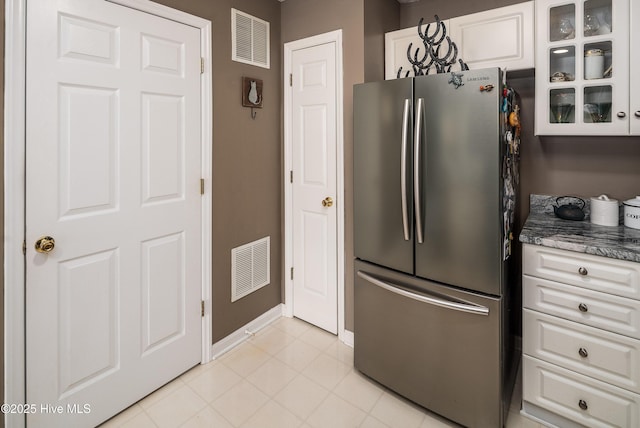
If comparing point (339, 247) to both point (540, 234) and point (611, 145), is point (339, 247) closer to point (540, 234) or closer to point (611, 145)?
point (540, 234)

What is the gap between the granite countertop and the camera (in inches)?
58.9

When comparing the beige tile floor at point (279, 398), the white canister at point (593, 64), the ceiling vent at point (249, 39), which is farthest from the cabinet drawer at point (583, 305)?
the ceiling vent at point (249, 39)

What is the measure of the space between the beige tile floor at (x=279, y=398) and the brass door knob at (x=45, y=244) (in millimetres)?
975

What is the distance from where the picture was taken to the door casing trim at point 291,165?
245 centimetres

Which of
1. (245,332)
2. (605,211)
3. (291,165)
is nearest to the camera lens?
(605,211)

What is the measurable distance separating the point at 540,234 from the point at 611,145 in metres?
0.83

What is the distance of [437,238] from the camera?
1.77 meters

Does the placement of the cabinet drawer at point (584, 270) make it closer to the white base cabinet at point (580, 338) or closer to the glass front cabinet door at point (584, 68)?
the white base cabinet at point (580, 338)

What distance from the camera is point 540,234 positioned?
5.63 ft

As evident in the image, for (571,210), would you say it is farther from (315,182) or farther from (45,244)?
(45,244)

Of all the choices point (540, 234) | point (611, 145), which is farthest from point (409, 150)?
point (611, 145)

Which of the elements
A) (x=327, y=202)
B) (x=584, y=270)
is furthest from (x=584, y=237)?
(x=327, y=202)

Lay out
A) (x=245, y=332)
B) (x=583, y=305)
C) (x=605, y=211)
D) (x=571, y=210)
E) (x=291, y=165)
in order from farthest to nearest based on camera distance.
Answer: (x=291, y=165), (x=245, y=332), (x=571, y=210), (x=605, y=211), (x=583, y=305)

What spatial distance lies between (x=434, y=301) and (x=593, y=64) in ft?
4.70
